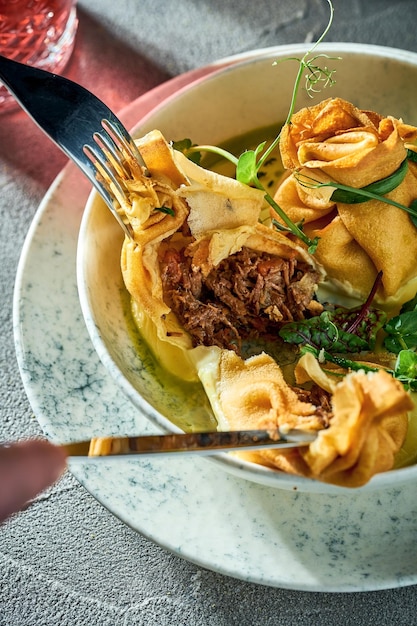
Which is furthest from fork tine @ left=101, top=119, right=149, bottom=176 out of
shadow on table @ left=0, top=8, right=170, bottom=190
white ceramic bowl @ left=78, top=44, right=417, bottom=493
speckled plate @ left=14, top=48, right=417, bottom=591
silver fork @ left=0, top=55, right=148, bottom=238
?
shadow on table @ left=0, top=8, right=170, bottom=190

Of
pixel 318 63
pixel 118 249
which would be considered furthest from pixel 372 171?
pixel 118 249

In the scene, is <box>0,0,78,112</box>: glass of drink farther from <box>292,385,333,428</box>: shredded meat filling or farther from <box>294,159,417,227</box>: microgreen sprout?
<box>292,385,333,428</box>: shredded meat filling

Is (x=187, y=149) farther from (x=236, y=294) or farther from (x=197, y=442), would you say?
(x=197, y=442)

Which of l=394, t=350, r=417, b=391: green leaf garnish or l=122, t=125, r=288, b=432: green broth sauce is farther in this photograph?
l=122, t=125, r=288, b=432: green broth sauce

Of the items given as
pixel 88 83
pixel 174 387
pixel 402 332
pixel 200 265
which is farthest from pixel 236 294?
pixel 88 83

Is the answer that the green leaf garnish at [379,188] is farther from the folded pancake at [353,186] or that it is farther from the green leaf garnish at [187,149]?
the green leaf garnish at [187,149]

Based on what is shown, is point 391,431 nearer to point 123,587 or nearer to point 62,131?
point 123,587
